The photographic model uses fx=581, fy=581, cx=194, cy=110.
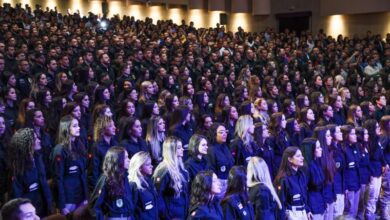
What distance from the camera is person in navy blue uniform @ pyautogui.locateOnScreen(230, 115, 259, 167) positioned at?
6609 mm

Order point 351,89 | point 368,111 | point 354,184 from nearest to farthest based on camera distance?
point 354,184 < point 368,111 < point 351,89

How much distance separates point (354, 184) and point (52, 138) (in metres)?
3.66

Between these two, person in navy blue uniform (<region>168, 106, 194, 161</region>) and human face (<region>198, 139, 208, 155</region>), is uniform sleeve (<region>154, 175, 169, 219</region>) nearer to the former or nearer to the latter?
human face (<region>198, 139, 208, 155</region>)

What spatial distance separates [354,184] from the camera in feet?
23.0

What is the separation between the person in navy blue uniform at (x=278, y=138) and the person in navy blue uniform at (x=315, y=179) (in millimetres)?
894

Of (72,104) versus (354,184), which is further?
(354,184)

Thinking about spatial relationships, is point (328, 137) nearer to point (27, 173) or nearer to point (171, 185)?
point (171, 185)

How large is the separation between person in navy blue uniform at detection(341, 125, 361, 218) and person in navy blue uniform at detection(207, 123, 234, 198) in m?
1.56

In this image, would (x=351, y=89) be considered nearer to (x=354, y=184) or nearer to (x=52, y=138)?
(x=354, y=184)

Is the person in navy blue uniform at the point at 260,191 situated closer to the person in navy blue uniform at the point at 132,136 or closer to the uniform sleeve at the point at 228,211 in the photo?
the uniform sleeve at the point at 228,211

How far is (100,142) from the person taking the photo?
19.3 ft

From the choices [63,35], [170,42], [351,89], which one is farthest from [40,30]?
[351,89]

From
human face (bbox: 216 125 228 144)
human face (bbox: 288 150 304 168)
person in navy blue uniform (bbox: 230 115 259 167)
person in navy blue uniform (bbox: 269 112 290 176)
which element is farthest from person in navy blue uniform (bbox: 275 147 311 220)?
person in navy blue uniform (bbox: 269 112 290 176)

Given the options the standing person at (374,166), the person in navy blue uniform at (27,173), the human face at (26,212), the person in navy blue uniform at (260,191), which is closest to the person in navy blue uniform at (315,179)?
the person in navy blue uniform at (260,191)
